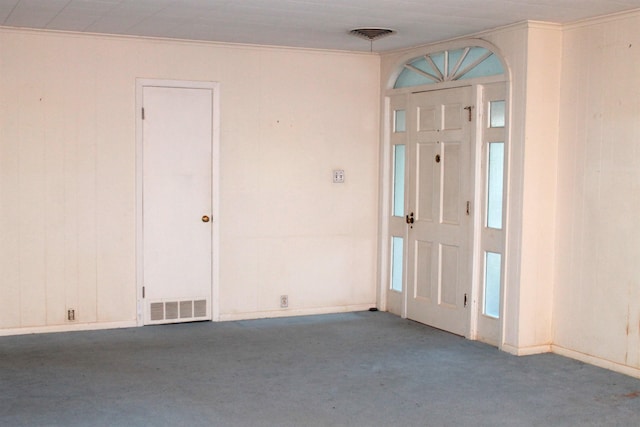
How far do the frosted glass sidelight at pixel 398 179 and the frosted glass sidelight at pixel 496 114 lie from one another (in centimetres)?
122

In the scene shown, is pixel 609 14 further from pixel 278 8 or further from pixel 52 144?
pixel 52 144

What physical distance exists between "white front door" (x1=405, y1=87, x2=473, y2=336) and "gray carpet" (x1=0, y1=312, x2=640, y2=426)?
315 mm

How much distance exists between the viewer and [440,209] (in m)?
6.45

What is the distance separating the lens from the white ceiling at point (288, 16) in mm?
4934

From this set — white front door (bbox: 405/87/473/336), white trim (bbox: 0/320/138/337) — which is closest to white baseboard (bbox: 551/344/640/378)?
white front door (bbox: 405/87/473/336)

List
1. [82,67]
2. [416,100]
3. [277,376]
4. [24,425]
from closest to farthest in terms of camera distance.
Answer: [24,425] < [277,376] < [82,67] < [416,100]

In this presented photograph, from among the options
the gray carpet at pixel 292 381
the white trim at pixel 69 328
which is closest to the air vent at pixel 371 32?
the gray carpet at pixel 292 381

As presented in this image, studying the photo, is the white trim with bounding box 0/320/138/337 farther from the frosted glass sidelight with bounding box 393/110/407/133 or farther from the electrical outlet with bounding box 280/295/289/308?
the frosted glass sidelight with bounding box 393/110/407/133

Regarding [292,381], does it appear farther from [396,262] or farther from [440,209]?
[396,262]

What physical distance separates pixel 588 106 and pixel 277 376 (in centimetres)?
284

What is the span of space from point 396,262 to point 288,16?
2707 millimetres

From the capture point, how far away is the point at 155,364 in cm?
529

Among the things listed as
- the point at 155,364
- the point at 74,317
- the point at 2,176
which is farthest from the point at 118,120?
the point at 155,364

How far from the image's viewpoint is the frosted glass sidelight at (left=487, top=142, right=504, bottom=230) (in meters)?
5.85
